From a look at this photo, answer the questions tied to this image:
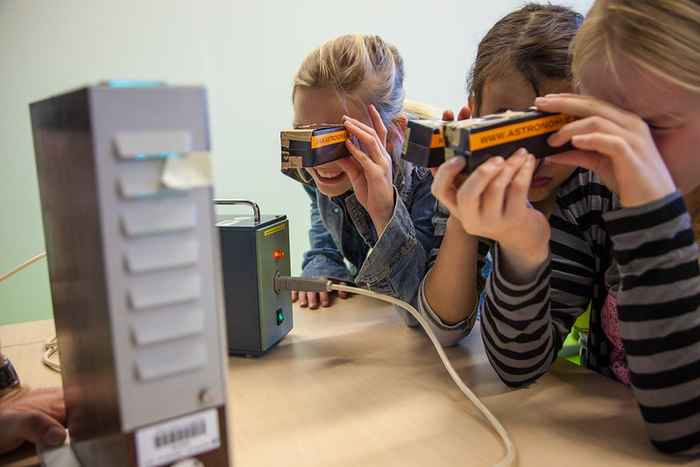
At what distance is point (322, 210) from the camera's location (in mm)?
1186

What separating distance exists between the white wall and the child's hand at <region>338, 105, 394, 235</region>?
0.97 meters

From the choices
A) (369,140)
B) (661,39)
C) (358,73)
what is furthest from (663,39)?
(358,73)

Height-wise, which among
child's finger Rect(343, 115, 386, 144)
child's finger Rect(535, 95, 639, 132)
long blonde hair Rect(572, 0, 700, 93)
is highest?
long blonde hair Rect(572, 0, 700, 93)

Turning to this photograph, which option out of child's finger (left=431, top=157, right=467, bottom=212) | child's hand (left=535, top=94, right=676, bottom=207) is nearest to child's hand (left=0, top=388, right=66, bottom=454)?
child's finger (left=431, top=157, right=467, bottom=212)

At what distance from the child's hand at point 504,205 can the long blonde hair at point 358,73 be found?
49 cm

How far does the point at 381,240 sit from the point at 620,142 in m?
0.40

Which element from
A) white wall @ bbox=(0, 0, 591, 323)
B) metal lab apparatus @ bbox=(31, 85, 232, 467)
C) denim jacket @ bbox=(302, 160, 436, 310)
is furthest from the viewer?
white wall @ bbox=(0, 0, 591, 323)

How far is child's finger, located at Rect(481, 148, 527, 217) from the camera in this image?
498 mm

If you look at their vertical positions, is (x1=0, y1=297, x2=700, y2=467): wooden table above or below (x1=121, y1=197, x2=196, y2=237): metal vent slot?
below

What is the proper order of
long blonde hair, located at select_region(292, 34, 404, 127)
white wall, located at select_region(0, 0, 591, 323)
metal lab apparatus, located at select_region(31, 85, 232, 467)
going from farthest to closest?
white wall, located at select_region(0, 0, 591, 323), long blonde hair, located at select_region(292, 34, 404, 127), metal lab apparatus, located at select_region(31, 85, 232, 467)

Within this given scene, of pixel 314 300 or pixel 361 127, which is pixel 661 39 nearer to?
pixel 361 127

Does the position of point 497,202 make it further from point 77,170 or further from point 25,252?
point 25,252

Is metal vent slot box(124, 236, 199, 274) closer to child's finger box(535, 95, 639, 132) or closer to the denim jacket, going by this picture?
child's finger box(535, 95, 639, 132)

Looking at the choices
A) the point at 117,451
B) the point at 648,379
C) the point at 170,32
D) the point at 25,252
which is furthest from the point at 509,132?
the point at 25,252
